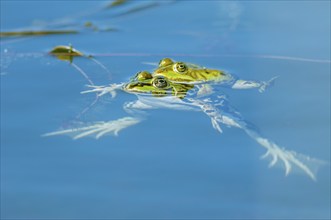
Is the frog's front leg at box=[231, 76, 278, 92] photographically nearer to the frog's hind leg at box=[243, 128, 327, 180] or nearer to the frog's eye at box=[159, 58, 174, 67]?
the frog's eye at box=[159, 58, 174, 67]

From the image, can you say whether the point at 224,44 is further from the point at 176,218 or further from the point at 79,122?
the point at 176,218

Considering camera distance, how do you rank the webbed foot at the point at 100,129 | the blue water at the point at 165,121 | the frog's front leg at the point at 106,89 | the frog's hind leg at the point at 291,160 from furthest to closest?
1. the frog's front leg at the point at 106,89
2. the webbed foot at the point at 100,129
3. the frog's hind leg at the point at 291,160
4. the blue water at the point at 165,121

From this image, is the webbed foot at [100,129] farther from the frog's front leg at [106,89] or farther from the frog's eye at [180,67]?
the frog's eye at [180,67]

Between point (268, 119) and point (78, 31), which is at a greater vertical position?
point (78, 31)

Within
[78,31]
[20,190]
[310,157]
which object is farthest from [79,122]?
[78,31]

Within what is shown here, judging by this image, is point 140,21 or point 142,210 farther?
point 140,21

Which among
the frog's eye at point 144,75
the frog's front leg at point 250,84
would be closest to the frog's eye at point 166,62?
the frog's eye at point 144,75

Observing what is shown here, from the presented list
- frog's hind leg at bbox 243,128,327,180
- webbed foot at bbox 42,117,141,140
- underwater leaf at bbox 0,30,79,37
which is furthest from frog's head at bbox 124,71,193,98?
underwater leaf at bbox 0,30,79,37
